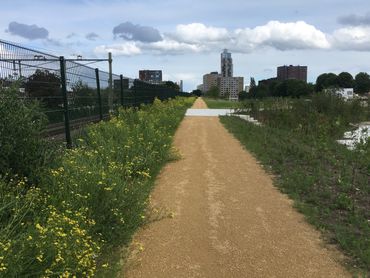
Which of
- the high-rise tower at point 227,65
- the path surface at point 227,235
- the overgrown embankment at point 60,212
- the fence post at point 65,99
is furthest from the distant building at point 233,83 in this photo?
the overgrown embankment at point 60,212

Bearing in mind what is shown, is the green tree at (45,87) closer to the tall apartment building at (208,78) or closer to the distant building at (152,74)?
the distant building at (152,74)

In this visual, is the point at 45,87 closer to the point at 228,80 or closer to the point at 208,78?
the point at 228,80

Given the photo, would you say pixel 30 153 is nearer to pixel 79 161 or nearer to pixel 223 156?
pixel 79 161

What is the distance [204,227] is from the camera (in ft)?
17.7

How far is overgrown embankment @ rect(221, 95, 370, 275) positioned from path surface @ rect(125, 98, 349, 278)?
25cm

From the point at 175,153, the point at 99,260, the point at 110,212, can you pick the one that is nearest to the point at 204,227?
the point at 110,212

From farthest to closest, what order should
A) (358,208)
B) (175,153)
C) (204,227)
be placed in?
(175,153), (358,208), (204,227)

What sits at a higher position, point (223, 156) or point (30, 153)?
point (30, 153)

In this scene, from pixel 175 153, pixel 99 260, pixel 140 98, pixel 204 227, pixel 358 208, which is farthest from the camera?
pixel 140 98

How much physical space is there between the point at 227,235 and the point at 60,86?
16.0 ft

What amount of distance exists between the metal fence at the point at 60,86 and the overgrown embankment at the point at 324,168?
3.86 m

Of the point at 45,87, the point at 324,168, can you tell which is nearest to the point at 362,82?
the point at 324,168

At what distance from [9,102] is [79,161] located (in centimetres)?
126

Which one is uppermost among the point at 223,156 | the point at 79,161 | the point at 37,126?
the point at 37,126
